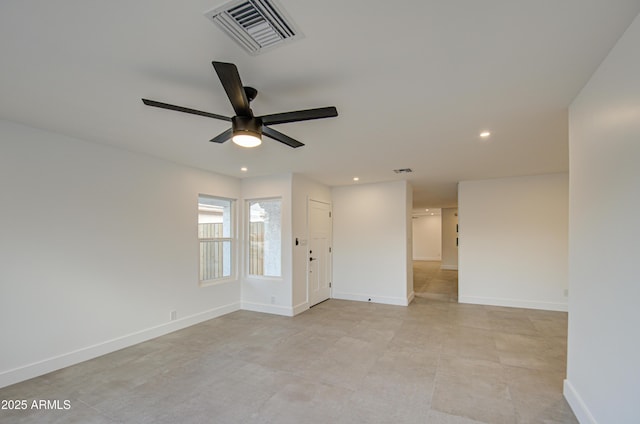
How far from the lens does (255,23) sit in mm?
1462

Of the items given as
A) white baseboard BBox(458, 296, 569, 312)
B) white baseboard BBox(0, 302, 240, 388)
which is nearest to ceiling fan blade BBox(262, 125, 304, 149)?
white baseboard BBox(0, 302, 240, 388)

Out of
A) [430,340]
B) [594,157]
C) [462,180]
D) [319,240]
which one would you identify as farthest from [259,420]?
[462,180]

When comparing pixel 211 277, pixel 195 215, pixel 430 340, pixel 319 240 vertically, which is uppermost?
pixel 195 215

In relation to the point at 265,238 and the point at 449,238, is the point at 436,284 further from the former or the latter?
the point at 265,238

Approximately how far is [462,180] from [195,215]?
5.05 meters

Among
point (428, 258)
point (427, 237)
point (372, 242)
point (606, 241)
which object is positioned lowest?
point (428, 258)

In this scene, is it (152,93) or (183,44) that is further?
(152,93)

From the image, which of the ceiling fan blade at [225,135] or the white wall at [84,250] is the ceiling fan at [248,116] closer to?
the ceiling fan blade at [225,135]

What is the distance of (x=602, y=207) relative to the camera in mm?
1841

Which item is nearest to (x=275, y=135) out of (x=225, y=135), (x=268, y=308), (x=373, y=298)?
(x=225, y=135)

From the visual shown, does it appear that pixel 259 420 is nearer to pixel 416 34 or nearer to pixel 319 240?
pixel 416 34

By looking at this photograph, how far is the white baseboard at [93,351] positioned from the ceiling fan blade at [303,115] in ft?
11.0

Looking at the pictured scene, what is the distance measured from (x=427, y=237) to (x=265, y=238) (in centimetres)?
1074

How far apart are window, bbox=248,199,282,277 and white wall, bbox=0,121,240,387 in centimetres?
121
